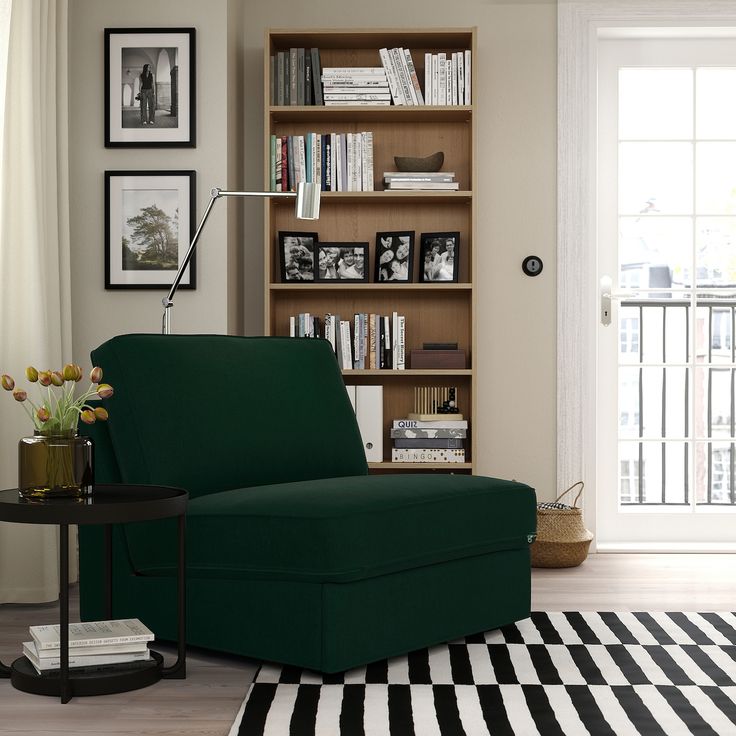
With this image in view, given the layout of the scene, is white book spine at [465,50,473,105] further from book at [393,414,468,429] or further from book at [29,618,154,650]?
book at [29,618,154,650]

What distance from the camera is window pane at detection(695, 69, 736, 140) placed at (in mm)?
4469

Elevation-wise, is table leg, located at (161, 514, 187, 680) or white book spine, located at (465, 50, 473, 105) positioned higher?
white book spine, located at (465, 50, 473, 105)

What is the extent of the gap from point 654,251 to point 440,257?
1.00 metres

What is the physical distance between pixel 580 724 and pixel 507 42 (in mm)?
3192

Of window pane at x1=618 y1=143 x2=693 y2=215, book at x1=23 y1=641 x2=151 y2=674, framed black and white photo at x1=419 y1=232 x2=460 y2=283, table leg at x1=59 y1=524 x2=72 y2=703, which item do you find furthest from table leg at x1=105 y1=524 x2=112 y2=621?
window pane at x1=618 y1=143 x2=693 y2=215

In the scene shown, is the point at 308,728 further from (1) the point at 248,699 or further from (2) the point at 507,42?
(2) the point at 507,42

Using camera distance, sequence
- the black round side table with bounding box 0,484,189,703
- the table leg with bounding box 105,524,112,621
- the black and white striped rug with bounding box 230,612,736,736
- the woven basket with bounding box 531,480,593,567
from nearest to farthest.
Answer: the black and white striped rug with bounding box 230,612,736,736, the black round side table with bounding box 0,484,189,703, the table leg with bounding box 105,524,112,621, the woven basket with bounding box 531,480,593,567

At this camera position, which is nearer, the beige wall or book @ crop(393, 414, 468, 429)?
book @ crop(393, 414, 468, 429)

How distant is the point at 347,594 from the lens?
240 cm

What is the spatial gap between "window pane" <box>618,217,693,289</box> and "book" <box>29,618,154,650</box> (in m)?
2.84

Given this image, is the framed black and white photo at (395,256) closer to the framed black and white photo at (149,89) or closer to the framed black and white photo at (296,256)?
the framed black and white photo at (296,256)

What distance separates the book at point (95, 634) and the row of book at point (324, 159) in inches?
87.3

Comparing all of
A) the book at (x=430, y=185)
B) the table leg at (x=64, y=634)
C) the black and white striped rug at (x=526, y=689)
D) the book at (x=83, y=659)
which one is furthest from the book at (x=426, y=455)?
the table leg at (x=64, y=634)

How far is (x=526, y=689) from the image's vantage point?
7.72ft
